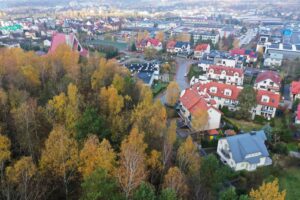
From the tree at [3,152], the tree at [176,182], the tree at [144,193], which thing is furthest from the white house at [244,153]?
the tree at [3,152]

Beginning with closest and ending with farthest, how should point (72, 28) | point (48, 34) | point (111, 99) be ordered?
point (111, 99)
point (48, 34)
point (72, 28)

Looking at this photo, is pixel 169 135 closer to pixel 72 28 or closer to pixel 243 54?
pixel 243 54

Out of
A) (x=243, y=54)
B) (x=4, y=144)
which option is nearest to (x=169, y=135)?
(x=4, y=144)

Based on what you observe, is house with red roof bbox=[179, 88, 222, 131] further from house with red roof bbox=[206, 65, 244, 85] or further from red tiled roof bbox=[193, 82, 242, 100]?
house with red roof bbox=[206, 65, 244, 85]

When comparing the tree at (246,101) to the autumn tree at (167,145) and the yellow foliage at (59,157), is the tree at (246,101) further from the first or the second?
the yellow foliage at (59,157)

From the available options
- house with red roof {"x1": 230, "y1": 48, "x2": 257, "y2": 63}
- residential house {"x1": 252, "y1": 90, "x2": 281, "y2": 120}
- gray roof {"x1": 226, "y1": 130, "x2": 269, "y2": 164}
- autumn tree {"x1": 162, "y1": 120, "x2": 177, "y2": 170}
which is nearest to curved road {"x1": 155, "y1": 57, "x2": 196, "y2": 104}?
house with red roof {"x1": 230, "y1": 48, "x2": 257, "y2": 63}

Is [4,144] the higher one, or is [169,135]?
[4,144]

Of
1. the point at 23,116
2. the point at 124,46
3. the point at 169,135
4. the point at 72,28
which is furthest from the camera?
the point at 72,28
